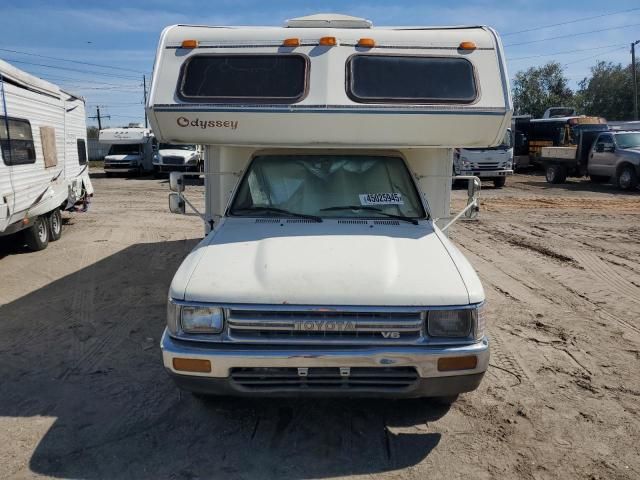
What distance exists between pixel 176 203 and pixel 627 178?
18.8 metres

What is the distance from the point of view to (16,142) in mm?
8914

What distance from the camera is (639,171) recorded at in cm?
1952

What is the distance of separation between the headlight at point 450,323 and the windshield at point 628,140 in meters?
19.8

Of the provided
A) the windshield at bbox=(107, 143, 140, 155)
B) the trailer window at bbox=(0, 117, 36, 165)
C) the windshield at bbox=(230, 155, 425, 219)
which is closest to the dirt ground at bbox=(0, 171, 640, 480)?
the windshield at bbox=(230, 155, 425, 219)

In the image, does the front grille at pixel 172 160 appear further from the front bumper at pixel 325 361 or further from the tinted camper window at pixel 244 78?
the front bumper at pixel 325 361

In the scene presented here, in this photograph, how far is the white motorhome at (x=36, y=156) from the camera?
28.0 feet

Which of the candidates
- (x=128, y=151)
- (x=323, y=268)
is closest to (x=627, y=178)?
(x=323, y=268)

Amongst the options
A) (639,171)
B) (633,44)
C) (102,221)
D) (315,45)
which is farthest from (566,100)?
(315,45)

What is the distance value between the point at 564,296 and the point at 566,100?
5607 cm

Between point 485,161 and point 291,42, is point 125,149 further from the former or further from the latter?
point 291,42

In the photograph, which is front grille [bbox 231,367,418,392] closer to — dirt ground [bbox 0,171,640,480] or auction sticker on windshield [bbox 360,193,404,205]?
dirt ground [bbox 0,171,640,480]

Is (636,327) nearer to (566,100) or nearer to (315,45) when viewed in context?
(315,45)

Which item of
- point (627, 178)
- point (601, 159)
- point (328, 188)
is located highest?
point (328, 188)

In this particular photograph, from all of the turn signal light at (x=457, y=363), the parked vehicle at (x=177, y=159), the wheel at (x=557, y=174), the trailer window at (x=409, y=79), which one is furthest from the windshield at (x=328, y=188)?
the parked vehicle at (x=177, y=159)
